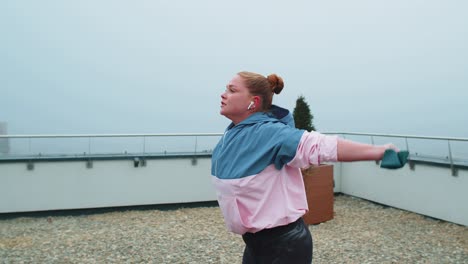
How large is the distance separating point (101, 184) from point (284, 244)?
7.21m

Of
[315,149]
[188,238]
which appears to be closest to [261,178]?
[315,149]

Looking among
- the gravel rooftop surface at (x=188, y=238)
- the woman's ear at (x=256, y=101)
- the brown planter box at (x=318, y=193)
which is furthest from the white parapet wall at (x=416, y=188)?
the woman's ear at (x=256, y=101)

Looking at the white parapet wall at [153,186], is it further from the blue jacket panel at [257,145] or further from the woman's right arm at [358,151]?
the woman's right arm at [358,151]

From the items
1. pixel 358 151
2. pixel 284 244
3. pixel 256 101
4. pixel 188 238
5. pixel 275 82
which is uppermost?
pixel 275 82

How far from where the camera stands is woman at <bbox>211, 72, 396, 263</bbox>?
5.78 feet

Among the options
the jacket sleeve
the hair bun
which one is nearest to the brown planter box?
the hair bun

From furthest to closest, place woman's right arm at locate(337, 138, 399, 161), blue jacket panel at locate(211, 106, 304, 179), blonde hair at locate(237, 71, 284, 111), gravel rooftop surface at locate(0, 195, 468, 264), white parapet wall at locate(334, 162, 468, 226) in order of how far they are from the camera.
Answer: white parapet wall at locate(334, 162, 468, 226) → gravel rooftop surface at locate(0, 195, 468, 264) → blonde hair at locate(237, 71, 284, 111) → blue jacket panel at locate(211, 106, 304, 179) → woman's right arm at locate(337, 138, 399, 161)

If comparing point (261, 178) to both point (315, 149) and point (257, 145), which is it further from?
point (315, 149)

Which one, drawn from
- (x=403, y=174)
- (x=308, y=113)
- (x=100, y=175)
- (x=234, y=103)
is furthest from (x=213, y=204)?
(x=234, y=103)

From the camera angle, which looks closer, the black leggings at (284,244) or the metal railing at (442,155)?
the black leggings at (284,244)

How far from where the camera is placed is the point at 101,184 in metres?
8.36

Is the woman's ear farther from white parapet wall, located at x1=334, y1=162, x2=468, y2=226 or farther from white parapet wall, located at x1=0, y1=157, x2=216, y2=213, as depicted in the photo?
white parapet wall, located at x1=0, y1=157, x2=216, y2=213

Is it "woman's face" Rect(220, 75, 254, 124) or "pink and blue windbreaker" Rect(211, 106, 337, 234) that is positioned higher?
"woman's face" Rect(220, 75, 254, 124)

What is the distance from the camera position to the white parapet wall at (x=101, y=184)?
310 inches
